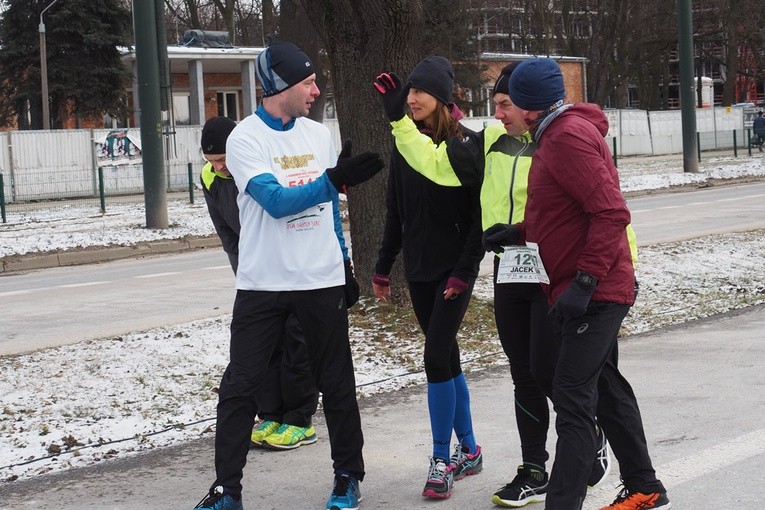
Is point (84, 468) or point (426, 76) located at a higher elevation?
point (426, 76)

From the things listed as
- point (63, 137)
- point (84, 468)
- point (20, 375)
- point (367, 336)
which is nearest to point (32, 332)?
point (20, 375)

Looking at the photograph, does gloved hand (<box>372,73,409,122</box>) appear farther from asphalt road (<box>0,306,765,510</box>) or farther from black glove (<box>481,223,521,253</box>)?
asphalt road (<box>0,306,765,510</box>)

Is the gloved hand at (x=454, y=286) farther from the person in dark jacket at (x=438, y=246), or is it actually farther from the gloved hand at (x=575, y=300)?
the gloved hand at (x=575, y=300)

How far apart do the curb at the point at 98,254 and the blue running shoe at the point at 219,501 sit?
1289 cm

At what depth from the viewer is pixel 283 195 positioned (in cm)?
453

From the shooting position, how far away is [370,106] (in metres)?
8.88

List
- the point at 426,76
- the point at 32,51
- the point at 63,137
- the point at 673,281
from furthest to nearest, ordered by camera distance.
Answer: the point at 32,51 → the point at 63,137 → the point at 673,281 → the point at 426,76

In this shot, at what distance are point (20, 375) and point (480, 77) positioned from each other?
1208 inches

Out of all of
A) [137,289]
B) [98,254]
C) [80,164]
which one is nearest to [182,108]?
[80,164]

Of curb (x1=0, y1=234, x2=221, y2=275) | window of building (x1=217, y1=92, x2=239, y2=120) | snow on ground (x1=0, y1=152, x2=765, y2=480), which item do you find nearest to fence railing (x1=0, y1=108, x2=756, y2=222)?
curb (x1=0, y1=234, x2=221, y2=275)

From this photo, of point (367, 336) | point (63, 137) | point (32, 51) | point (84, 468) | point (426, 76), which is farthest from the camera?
point (32, 51)

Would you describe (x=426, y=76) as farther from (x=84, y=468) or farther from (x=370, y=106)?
(x=370, y=106)

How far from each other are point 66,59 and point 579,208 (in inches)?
1499

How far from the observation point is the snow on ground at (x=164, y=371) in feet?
19.6
